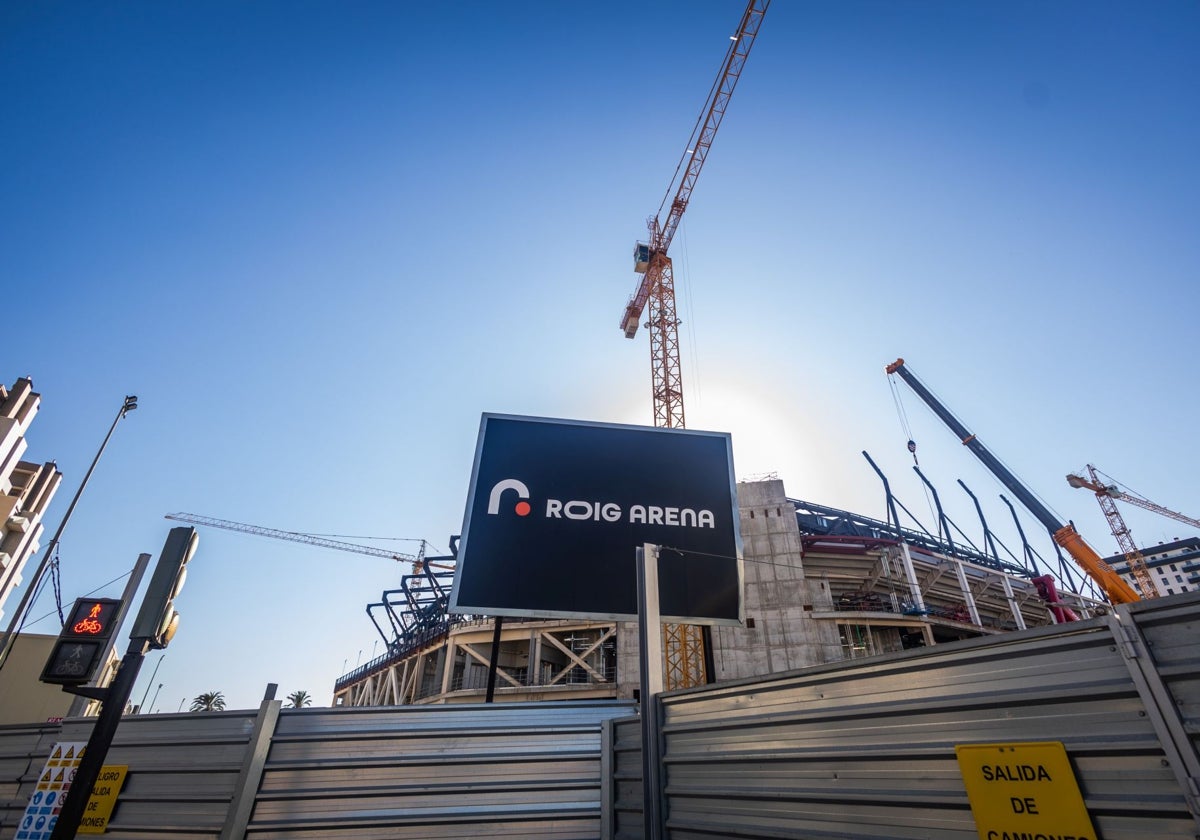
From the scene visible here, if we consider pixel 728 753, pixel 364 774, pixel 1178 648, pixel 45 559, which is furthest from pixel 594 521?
pixel 45 559

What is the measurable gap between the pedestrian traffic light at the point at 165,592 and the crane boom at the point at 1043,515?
41498 mm

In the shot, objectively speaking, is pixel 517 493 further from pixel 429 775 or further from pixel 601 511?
pixel 429 775

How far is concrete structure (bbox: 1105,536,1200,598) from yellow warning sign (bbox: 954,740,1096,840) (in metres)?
169

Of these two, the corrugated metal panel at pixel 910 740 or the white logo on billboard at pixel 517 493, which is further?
the white logo on billboard at pixel 517 493

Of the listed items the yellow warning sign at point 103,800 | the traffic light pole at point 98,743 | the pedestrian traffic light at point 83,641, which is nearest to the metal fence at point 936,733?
the traffic light pole at point 98,743

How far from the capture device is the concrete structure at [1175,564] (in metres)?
122

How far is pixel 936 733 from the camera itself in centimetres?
372

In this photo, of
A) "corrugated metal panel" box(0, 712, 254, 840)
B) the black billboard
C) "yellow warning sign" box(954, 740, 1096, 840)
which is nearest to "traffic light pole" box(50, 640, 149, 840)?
"corrugated metal panel" box(0, 712, 254, 840)

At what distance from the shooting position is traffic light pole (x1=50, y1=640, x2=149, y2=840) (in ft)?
16.3

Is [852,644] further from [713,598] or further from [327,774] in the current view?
[327,774]

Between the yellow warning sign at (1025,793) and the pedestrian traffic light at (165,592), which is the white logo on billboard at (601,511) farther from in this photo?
the yellow warning sign at (1025,793)

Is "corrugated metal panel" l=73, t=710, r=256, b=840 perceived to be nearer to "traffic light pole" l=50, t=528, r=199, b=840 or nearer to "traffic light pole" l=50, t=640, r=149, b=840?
"traffic light pole" l=50, t=528, r=199, b=840

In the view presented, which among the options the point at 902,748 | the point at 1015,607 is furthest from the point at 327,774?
the point at 1015,607

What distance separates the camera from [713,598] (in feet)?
32.9
